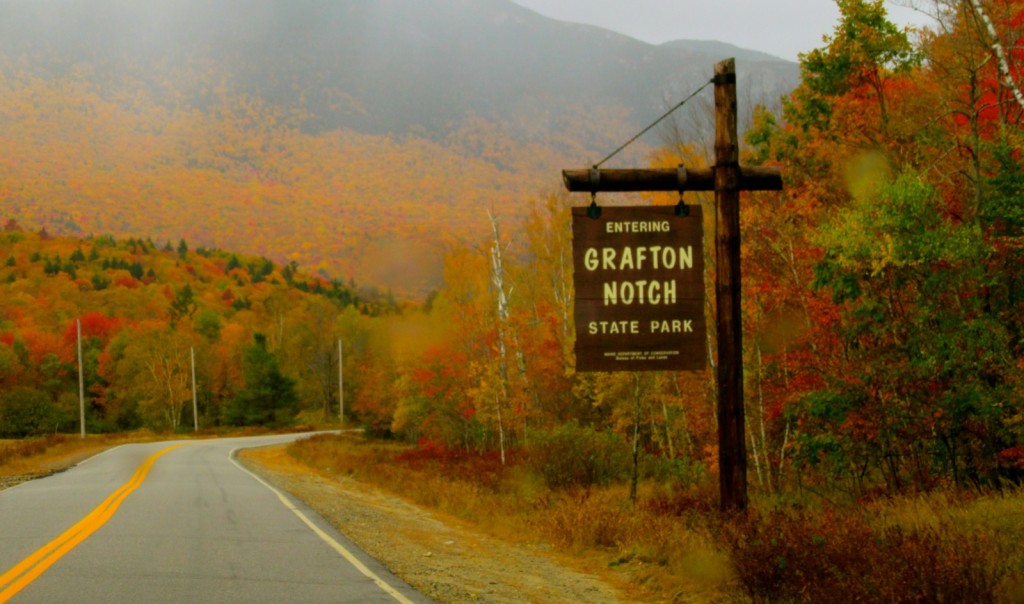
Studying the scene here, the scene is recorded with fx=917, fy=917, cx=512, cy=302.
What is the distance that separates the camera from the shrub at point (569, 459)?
20.7 m

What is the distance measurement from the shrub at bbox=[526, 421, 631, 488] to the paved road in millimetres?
5680

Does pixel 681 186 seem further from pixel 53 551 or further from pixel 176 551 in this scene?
pixel 53 551

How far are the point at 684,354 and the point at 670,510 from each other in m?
4.20

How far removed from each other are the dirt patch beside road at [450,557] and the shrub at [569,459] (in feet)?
10.0

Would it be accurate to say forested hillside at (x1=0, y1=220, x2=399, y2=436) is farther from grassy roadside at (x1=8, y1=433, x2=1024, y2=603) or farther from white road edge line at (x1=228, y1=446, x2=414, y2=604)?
grassy roadside at (x1=8, y1=433, x2=1024, y2=603)

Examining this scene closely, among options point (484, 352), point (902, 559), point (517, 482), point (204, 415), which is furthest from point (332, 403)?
point (902, 559)

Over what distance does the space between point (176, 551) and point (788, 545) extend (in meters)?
7.01

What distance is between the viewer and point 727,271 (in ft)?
35.9

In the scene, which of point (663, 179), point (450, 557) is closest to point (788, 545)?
point (663, 179)

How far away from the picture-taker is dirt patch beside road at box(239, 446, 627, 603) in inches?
382

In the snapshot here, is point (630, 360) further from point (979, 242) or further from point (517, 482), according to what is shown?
point (517, 482)

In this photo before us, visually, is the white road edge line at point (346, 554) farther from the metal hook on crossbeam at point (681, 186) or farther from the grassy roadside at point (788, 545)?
the metal hook on crossbeam at point (681, 186)

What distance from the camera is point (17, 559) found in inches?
402

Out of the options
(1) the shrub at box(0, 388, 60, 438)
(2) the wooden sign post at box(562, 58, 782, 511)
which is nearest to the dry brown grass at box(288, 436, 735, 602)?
(2) the wooden sign post at box(562, 58, 782, 511)
